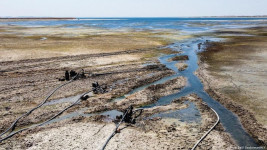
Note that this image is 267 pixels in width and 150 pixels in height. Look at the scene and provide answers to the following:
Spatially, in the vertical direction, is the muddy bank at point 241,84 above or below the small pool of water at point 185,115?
above

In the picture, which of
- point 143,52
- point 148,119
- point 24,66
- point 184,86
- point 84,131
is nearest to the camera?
point 84,131

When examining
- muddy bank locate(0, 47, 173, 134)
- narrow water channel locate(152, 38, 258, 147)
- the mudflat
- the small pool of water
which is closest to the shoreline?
narrow water channel locate(152, 38, 258, 147)

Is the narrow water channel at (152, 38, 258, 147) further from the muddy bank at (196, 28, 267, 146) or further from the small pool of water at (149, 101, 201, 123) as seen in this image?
the small pool of water at (149, 101, 201, 123)

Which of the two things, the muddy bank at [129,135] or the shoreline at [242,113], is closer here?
the muddy bank at [129,135]

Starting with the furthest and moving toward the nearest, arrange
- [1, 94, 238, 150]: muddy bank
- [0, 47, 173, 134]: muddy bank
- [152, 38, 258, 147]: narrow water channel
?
[0, 47, 173, 134]: muddy bank < [152, 38, 258, 147]: narrow water channel < [1, 94, 238, 150]: muddy bank

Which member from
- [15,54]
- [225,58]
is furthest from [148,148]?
[15,54]

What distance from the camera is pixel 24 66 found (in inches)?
999

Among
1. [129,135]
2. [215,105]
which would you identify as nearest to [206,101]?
[215,105]

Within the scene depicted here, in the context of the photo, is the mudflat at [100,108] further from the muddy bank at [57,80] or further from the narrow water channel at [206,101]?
the narrow water channel at [206,101]

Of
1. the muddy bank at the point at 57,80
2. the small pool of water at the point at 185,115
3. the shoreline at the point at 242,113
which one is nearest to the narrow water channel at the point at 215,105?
the shoreline at the point at 242,113

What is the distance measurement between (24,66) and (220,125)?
21.7 meters

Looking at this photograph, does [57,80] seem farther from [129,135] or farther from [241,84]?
[241,84]

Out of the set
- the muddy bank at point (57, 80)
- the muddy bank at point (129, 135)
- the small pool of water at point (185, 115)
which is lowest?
the muddy bank at point (129, 135)

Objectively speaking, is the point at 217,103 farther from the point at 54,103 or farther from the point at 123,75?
the point at 54,103
